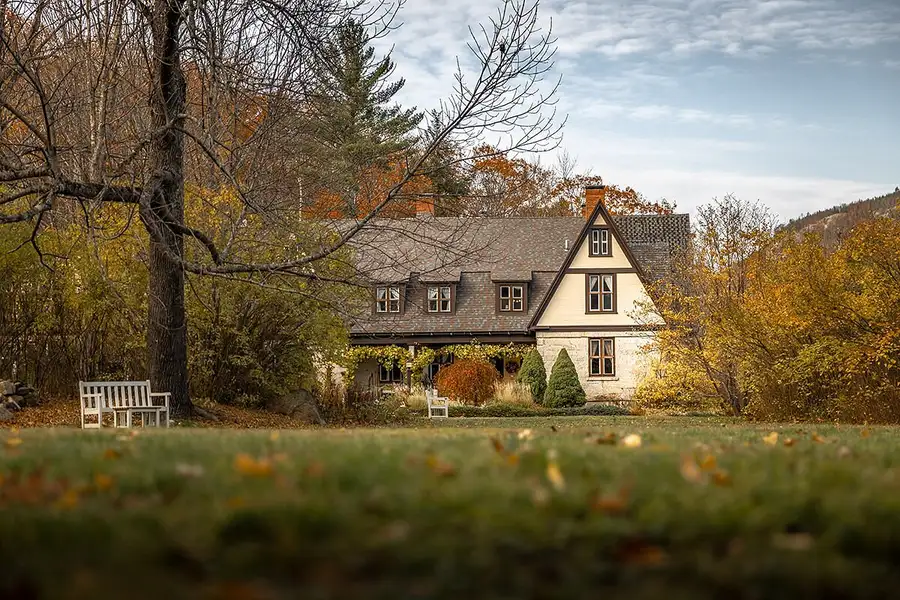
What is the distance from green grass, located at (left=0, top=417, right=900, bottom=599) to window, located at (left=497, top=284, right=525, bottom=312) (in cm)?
3585

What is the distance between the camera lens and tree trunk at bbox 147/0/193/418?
14828mm

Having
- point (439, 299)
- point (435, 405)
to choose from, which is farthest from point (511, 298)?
point (435, 405)

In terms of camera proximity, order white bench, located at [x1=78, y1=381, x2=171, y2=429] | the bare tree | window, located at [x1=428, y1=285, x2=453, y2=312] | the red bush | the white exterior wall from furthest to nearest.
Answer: window, located at [x1=428, y1=285, x2=453, y2=312], the white exterior wall, the red bush, white bench, located at [x1=78, y1=381, x2=171, y2=429], the bare tree

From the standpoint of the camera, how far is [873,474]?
5.13 meters

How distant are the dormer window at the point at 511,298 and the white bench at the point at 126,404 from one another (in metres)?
24.5

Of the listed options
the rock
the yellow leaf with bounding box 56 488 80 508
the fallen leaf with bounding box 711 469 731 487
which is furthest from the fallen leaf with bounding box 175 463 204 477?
the rock

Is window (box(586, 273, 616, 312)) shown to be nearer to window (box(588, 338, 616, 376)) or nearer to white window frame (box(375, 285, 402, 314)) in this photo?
window (box(588, 338, 616, 376))

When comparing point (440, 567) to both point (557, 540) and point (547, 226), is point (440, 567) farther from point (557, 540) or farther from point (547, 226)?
point (547, 226)

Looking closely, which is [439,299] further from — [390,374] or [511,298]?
[390,374]

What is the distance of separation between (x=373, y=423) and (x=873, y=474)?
19.1 meters

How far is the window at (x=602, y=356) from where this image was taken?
39438mm

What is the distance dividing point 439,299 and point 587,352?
647 cm

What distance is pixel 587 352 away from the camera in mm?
39469

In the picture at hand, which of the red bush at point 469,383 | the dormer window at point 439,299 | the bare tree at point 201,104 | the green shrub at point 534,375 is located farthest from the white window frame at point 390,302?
the bare tree at point 201,104
